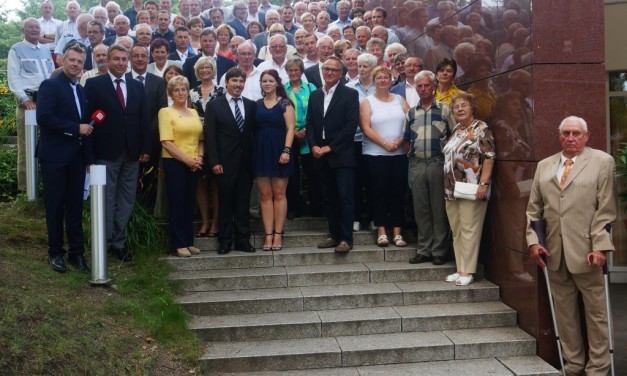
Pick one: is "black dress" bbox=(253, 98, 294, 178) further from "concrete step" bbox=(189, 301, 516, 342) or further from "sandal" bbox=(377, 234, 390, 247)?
"concrete step" bbox=(189, 301, 516, 342)

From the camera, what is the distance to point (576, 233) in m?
5.68

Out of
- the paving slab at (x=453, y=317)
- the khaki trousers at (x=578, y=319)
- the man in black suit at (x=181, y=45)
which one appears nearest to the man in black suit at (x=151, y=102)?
the man in black suit at (x=181, y=45)

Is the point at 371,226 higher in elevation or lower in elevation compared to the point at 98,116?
lower

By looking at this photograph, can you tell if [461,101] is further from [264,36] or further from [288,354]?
[264,36]

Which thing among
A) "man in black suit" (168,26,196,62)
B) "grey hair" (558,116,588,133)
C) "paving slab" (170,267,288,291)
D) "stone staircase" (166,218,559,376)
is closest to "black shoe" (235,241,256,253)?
"stone staircase" (166,218,559,376)

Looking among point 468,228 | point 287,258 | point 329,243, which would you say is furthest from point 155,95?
point 468,228

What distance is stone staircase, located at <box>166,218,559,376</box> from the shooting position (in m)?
5.86

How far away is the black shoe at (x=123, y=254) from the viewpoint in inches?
287

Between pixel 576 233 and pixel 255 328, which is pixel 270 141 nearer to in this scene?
pixel 255 328

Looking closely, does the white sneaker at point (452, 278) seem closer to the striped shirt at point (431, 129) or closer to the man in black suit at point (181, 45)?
the striped shirt at point (431, 129)

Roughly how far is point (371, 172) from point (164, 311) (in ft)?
9.34

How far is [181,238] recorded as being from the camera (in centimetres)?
735

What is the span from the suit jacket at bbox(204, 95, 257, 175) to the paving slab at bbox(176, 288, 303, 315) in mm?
1469

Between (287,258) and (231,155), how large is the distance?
1286 millimetres
